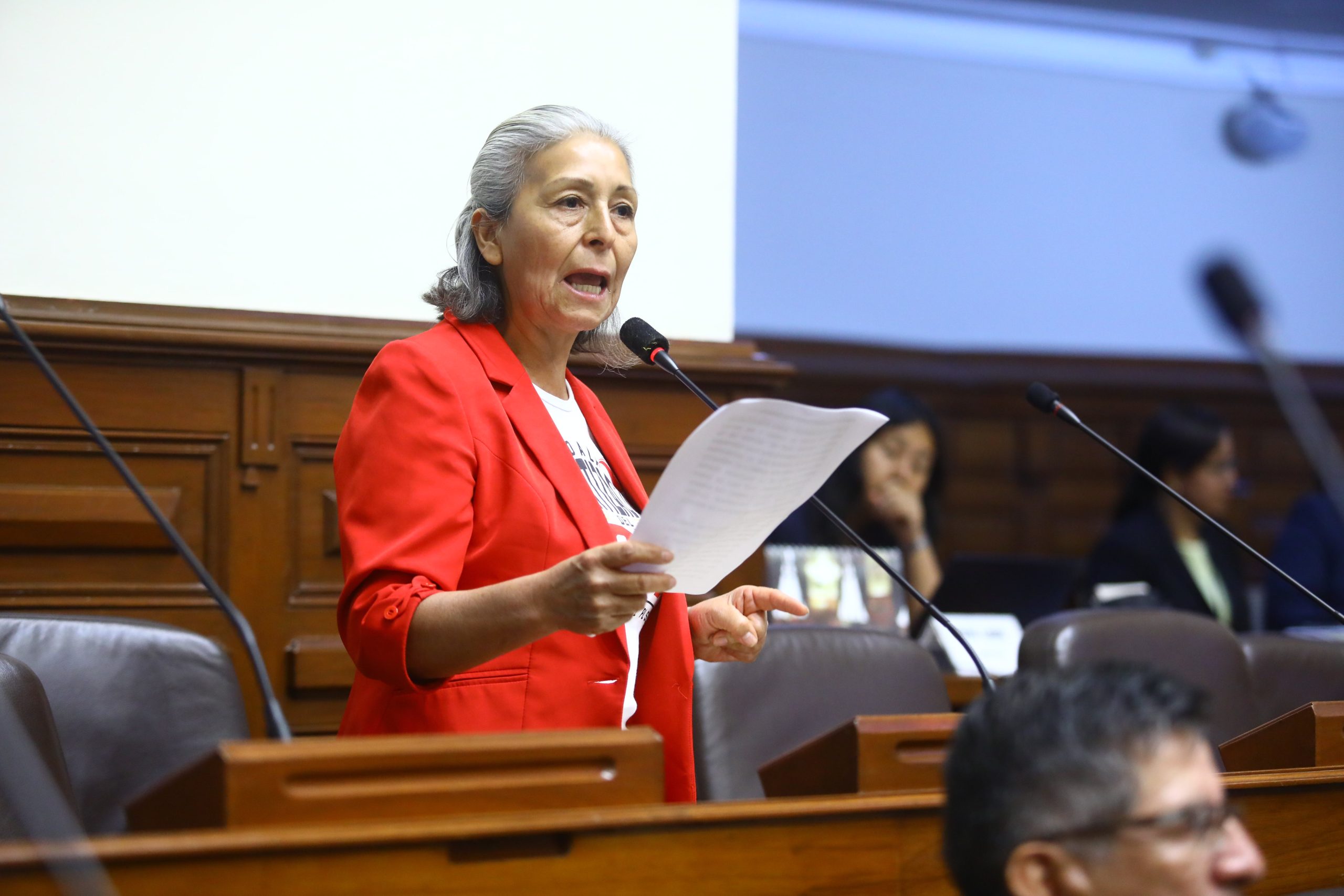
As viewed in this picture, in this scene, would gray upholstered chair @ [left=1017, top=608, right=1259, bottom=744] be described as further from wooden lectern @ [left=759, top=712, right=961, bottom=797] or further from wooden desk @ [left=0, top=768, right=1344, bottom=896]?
wooden desk @ [left=0, top=768, right=1344, bottom=896]

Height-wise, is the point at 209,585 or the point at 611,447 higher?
the point at 611,447

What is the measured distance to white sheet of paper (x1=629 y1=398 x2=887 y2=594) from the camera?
114cm

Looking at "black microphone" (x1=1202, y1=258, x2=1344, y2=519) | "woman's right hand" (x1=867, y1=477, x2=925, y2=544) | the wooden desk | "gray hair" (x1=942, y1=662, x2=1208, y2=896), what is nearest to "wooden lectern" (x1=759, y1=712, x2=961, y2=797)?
the wooden desk

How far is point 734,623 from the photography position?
1.54 metres

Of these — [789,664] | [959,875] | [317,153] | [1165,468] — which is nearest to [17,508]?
[317,153]

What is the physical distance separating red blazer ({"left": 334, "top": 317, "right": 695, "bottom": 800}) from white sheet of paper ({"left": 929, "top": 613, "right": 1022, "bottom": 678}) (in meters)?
1.33

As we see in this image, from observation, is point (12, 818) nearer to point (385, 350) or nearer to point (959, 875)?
point (385, 350)

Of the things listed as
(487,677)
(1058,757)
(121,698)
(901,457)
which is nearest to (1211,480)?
(901,457)

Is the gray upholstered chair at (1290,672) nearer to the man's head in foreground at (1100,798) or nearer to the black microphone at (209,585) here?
the man's head in foreground at (1100,798)

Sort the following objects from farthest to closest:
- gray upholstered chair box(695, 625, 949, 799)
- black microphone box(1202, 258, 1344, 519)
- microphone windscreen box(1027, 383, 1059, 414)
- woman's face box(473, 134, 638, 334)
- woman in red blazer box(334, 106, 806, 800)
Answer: gray upholstered chair box(695, 625, 949, 799) < microphone windscreen box(1027, 383, 1059, 414) < woman's face box(473, 134, 638, 334) < woman in red blazer box(334, 106, 806, 800) < black microphone box(1202, 258, 1344, 519)

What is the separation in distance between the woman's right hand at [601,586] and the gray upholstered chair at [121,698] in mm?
737

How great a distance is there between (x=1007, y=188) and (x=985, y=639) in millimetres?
3630

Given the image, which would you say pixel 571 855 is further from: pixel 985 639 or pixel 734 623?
pixel 985 639

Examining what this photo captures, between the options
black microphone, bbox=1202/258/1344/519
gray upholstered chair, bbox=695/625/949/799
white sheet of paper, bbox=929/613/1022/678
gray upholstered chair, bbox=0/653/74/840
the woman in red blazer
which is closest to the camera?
black microphone, bbox=1202/258/1344/519
